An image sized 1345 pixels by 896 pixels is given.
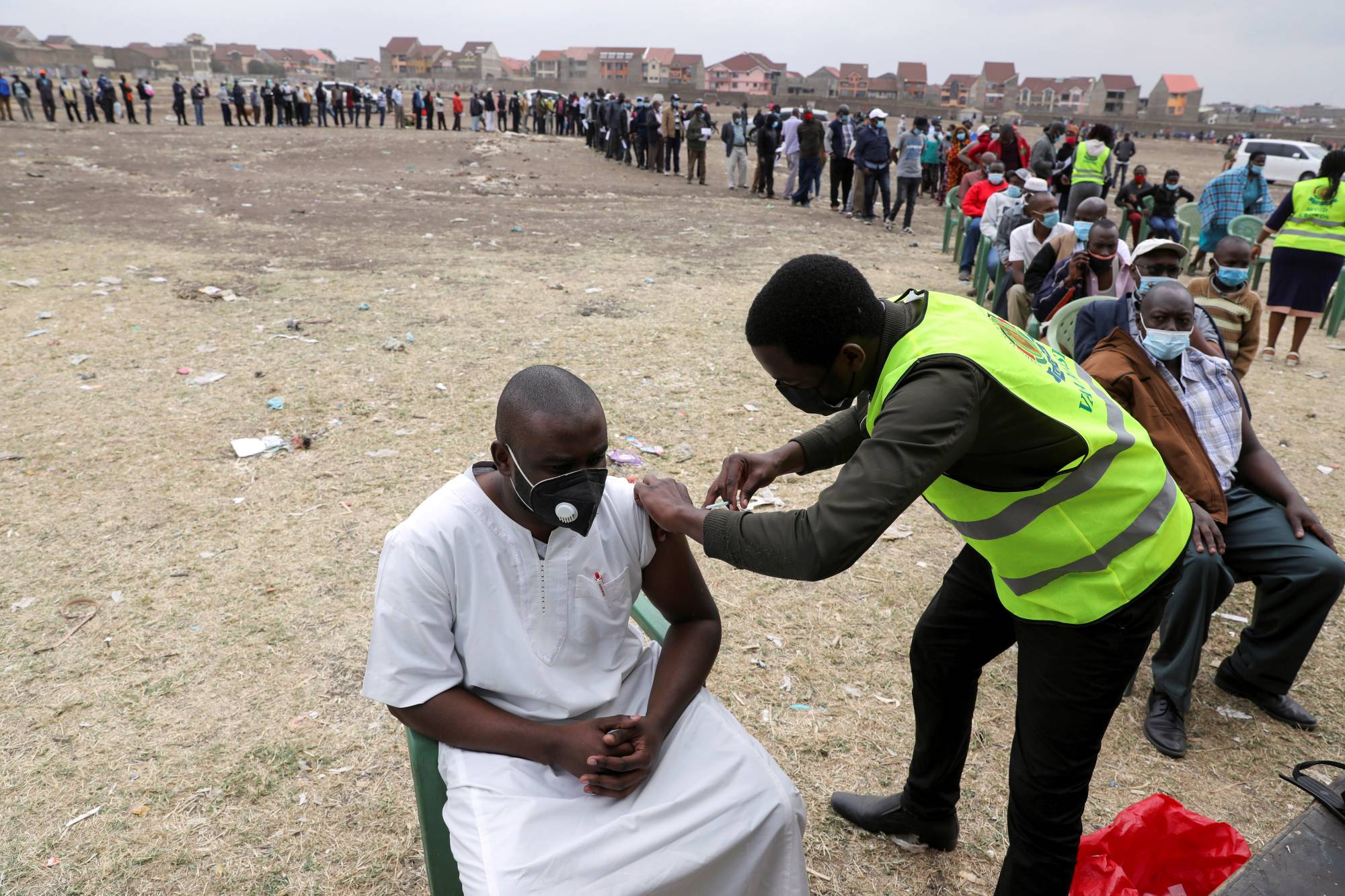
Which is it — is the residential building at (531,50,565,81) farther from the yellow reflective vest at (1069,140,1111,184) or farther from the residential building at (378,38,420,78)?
the yellow reflective vest at (1069,140,1111,184)

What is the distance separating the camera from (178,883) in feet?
7.46

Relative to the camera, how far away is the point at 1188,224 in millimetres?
10688

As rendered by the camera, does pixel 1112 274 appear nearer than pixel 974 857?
No

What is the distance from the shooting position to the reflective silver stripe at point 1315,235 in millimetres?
7383

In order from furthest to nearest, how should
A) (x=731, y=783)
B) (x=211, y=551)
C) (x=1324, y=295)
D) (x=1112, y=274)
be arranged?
1. (x=1324, y=295)
2. (x=1112, y=274)
3. (x=211, y=551)
4. (x=731, y=783)

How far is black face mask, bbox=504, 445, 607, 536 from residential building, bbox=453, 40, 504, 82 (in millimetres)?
108229

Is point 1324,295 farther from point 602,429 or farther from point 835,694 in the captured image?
point 602,429

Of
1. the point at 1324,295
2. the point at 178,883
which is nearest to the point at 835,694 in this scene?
the point at 178,883

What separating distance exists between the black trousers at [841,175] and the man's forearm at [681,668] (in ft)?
46.4

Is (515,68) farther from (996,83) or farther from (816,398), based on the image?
(816,398)

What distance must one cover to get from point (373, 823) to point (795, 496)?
2813mm

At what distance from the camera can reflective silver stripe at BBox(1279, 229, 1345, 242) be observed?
7.38m

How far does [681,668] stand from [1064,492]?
92 centimetres

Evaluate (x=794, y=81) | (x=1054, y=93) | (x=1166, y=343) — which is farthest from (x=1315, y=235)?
(x=1054, y=93)
